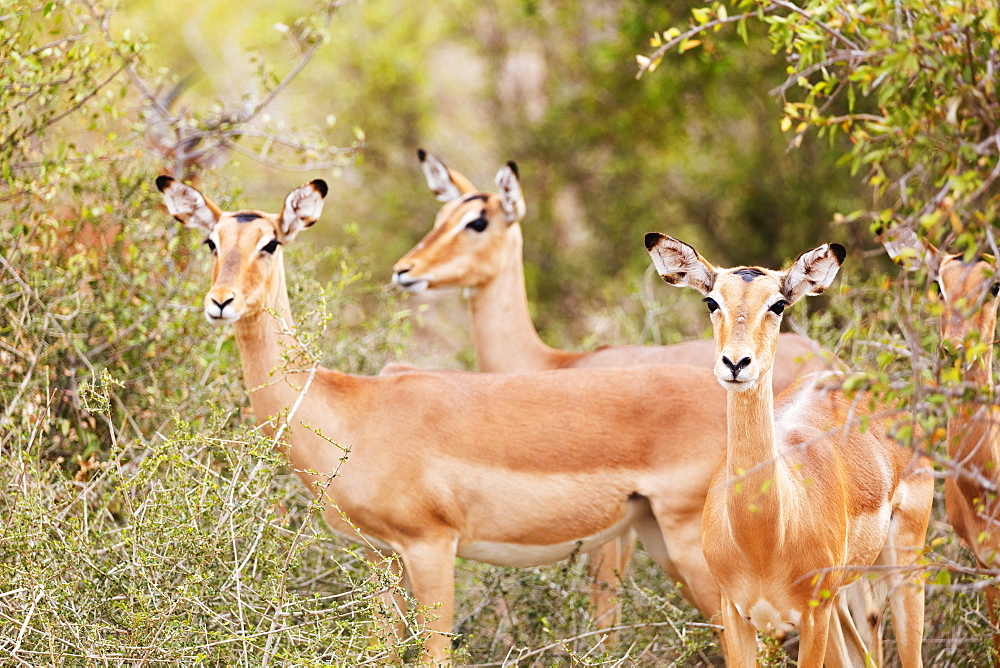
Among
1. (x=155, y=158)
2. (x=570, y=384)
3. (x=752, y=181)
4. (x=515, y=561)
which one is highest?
(x=155, y=158)

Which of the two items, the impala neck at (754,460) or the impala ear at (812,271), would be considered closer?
the impala neck at (754,460)

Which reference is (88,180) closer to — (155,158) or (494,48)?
(155,158)

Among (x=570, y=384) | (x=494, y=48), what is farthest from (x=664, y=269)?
(x=494, y=48)

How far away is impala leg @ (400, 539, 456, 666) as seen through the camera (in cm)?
489

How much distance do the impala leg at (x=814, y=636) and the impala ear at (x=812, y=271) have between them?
111 centimetres

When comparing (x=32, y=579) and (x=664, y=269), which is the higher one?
(x=32, y=579)

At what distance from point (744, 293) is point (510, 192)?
327 cm

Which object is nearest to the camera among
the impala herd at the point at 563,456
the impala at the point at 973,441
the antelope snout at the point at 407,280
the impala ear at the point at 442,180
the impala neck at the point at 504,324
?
the impala at the point at 973,441

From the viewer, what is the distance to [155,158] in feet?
24.4

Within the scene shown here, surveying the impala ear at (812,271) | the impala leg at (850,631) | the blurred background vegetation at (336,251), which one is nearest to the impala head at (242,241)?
the blurred background vegetation at (336,251)

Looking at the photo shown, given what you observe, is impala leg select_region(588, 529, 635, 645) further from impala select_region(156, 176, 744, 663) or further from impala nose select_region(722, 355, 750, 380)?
impala nose select_region(722, 355, 750, 380)

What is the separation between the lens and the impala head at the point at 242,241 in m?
4.88

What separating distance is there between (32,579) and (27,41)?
321cm

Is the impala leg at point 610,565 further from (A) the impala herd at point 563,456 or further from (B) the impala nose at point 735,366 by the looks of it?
(B) the impala nose at point 735,366
